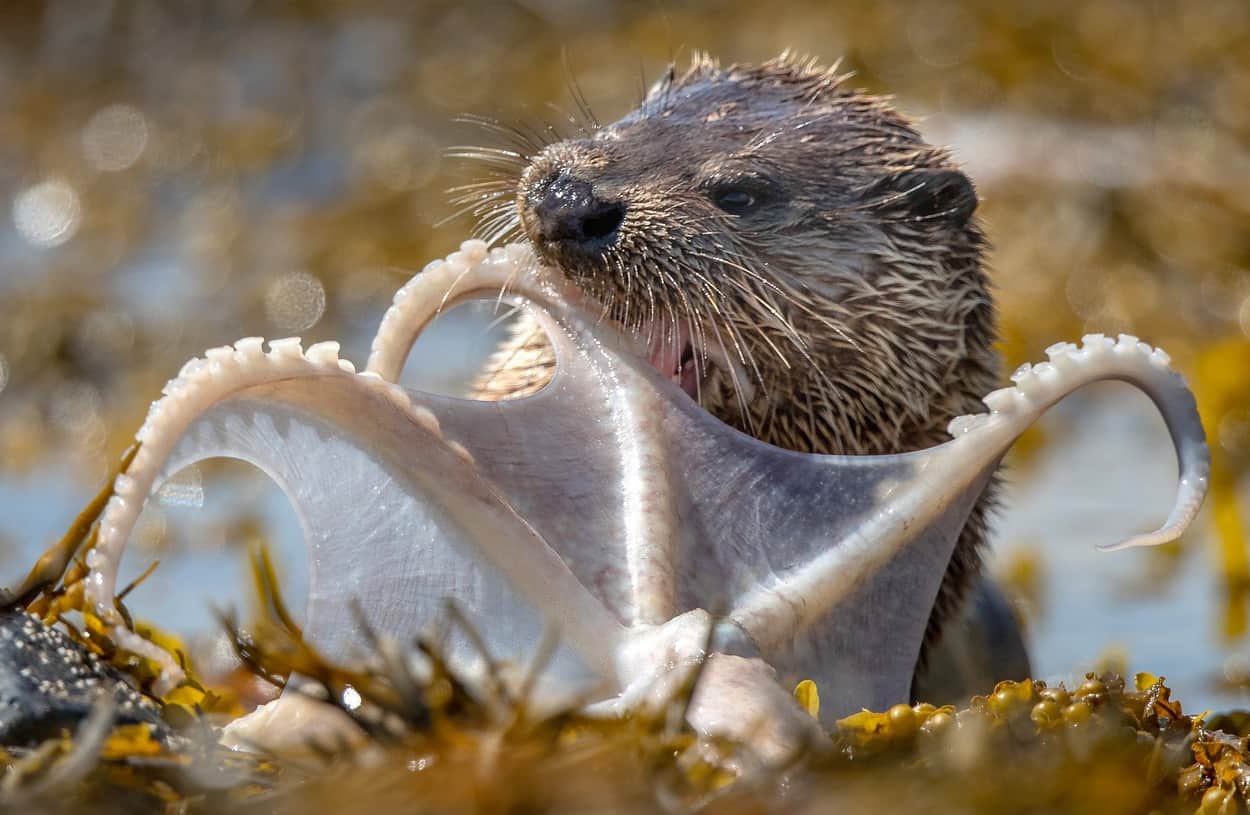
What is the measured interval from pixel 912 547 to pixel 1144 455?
4.75m

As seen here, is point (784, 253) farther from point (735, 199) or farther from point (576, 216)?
point (576, 216)

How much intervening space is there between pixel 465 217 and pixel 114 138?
3014 millimetres

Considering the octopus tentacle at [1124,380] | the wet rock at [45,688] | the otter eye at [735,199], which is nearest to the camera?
the wet rock at [45,688]

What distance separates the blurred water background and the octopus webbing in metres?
2.13

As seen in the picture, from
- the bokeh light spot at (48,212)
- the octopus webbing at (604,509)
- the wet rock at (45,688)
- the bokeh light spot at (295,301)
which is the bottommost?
the wet rock at (45,688)

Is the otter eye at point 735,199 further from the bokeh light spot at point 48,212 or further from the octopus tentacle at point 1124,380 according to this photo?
the bokeh light spot at point 48,212

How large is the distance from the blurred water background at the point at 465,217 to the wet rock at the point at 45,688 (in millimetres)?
3186

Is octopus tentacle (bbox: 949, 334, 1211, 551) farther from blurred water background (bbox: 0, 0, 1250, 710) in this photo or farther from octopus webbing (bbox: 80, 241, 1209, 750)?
blurred water background (bbox: 0, 0, 1250, 710)

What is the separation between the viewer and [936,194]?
12.9 feet

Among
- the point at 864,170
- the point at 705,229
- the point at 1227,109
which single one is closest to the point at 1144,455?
the point at 1227,109

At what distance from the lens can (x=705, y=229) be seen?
141 inches

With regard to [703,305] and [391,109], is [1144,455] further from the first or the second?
[391,109]

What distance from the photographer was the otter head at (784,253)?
3.46 m

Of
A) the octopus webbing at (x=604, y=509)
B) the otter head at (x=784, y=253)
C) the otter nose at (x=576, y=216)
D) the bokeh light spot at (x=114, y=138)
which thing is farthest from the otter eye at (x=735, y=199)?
the bokeh light spot at (x=114, y=138)
